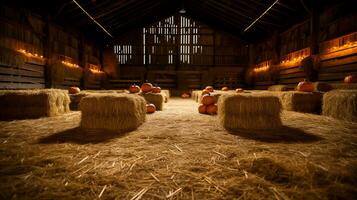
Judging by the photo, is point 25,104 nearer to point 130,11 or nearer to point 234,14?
point 130,11

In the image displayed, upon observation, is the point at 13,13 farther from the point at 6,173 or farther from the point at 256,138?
the point at 256,138

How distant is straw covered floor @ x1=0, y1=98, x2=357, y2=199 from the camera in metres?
1.58

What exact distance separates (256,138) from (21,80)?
381 inches

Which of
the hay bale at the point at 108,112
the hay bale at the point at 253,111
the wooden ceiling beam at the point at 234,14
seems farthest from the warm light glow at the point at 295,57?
the hay bale at the point at 108,112

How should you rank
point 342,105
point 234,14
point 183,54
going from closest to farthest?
point 342,105 → point 234,14 → point 183,54

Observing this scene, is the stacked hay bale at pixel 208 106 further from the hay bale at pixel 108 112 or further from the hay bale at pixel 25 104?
the hay bale at pixel 25 104

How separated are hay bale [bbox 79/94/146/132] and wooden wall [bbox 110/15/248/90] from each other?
48.0 ft

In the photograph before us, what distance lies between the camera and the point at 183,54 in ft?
61.6

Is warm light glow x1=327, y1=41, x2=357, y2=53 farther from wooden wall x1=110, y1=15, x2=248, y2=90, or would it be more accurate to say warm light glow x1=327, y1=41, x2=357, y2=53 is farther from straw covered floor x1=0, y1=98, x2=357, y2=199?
wooden wall x1=110, y1=15, x2=248, y2=90

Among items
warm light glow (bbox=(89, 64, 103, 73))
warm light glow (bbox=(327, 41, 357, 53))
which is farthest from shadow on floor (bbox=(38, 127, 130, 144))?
warm light glow (bbox=(89, 64, 103, 73))

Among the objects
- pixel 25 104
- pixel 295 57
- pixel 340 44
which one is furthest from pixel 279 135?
pixel 295 57

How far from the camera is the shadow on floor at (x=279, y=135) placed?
10.00 feet

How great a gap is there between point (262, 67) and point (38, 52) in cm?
1436

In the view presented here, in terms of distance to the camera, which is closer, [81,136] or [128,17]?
[81,136]
